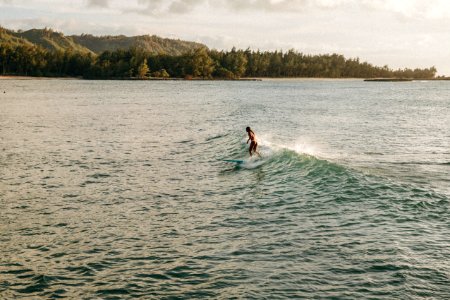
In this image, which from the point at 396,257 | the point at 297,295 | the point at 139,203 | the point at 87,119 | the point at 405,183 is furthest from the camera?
the point at 87,119

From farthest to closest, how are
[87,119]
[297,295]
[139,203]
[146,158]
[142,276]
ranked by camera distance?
[87,119]
[146,158]
[139,203]
[142,276]
[297,295]

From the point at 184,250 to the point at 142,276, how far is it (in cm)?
249

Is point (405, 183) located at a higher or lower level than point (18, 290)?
higher

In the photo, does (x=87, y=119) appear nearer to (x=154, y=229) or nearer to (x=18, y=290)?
(x=154, y=229)

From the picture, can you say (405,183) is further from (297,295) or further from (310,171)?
(297,295)

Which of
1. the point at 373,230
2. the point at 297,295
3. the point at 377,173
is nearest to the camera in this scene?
the point at 297,295

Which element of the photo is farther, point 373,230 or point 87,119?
point 87,119

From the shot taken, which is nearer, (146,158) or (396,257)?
(396,257)

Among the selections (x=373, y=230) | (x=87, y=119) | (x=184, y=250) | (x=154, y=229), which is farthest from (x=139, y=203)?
(x=87, y=119)

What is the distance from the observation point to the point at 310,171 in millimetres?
30609

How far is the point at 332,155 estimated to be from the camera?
3841 centimetres

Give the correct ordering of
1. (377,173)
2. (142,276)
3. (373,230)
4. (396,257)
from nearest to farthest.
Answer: (142,276) → (396,257) → (373,230) → (377,173)

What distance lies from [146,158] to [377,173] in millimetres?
16944

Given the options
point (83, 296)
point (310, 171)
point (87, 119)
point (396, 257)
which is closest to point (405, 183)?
point (310, 171)
